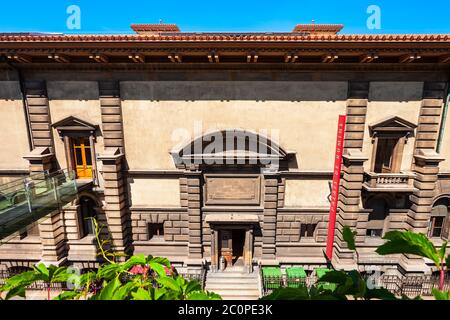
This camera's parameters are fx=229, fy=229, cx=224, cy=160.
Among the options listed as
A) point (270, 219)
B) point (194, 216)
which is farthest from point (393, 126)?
point (194, 216)

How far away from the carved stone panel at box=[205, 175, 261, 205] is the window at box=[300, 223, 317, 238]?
2.81 meters

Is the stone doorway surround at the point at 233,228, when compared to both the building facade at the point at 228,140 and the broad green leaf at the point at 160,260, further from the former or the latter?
the broad green leaf at the point at 160,260

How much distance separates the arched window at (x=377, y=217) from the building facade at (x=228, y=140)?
2.6 inches

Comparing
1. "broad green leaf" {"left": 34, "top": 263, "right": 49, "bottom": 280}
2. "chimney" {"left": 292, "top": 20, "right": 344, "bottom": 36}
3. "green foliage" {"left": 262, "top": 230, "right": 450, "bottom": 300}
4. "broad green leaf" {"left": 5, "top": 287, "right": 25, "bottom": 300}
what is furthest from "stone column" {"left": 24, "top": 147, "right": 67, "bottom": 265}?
"chimney" {"left": 292, "top": 20, "right": 344, "bottom": 36}

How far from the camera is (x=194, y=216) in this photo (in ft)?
37.0

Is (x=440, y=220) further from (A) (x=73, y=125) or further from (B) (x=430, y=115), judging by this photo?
(A) (x=73, y=125)

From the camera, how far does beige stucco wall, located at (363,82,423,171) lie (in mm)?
9977

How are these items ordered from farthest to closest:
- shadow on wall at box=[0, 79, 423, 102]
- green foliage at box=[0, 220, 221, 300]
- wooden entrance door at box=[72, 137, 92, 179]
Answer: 1. wooden entrance door at box=[72, 137, 92, 179]
2. shadow on wall at box=[0, 79, 423, 102]
3. green foliage at box=[0, 220, 221, 300]

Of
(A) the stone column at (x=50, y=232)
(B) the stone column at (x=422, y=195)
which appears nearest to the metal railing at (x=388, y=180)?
(B) the stone column at (x=422, y=195)

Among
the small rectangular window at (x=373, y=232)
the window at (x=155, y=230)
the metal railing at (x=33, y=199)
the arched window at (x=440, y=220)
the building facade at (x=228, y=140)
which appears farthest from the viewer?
the window at (x=155, y=230)

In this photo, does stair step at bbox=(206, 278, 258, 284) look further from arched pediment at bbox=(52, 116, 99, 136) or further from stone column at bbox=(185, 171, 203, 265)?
arched pediment at bbox=(52, 116, 99, 136)

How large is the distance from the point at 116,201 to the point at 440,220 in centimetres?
1612

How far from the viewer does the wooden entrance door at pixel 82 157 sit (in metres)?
10.9
